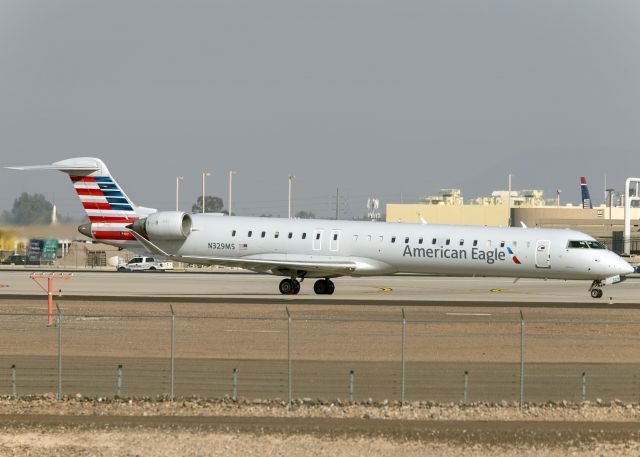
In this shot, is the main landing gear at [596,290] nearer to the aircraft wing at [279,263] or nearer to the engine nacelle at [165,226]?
the aircraft wing at [279,263]

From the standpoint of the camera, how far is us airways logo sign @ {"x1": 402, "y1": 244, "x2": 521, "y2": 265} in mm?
49875

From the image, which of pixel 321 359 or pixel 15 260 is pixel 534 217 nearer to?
pixel 15 260

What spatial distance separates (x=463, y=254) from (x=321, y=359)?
856 inches

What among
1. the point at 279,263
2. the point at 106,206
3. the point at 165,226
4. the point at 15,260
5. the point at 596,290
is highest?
the point at 106,206

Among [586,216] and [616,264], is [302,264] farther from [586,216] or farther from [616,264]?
[586,216]

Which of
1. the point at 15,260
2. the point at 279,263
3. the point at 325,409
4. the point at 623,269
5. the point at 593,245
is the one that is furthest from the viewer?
the point at 15,260

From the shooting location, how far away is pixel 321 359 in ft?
96.8

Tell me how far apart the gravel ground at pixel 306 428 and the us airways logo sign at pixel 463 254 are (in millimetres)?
26548

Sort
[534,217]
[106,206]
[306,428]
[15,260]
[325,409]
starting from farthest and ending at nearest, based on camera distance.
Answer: [534,217]
[15,260]
[106,206]
[325,409]
[306,428]

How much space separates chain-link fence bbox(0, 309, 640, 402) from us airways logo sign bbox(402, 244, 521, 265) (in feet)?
35.5

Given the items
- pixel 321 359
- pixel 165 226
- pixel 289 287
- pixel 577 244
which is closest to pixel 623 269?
pixel 577 244

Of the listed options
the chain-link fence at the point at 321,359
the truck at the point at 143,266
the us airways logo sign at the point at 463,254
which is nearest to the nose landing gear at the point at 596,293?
the us airways logo sign at the point at 463,254

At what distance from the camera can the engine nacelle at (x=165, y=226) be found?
5291 cm

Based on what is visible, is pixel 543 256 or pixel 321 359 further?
pixel 543 256
